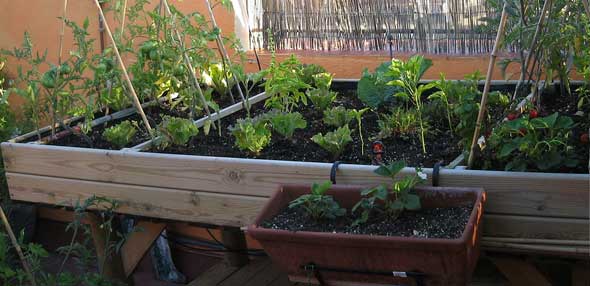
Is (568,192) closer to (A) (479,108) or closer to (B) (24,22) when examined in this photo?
(A) (479,108)

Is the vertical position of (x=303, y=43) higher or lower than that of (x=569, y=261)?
higher

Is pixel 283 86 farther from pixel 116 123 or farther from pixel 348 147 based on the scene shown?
pixel 116 123

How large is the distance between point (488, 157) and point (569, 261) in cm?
34

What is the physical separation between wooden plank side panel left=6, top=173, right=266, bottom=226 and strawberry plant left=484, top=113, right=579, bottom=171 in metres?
0.72

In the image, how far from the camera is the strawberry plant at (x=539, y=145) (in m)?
1.95

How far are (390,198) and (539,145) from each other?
406 mm

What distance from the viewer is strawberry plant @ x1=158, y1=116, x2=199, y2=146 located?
2.57 metres

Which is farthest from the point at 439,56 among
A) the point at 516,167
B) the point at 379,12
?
the point at 516,167

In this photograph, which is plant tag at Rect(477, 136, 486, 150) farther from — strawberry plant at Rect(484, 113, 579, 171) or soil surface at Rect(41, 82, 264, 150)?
soil surface at Rect(41, 82, 264, 150)

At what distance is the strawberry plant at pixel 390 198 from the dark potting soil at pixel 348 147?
0.93 feet

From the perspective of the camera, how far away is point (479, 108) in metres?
2.17

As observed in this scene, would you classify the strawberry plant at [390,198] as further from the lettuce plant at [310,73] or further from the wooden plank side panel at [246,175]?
the lettuce plant at [310,73]

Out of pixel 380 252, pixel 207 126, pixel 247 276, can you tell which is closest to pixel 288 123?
pixel 207 126

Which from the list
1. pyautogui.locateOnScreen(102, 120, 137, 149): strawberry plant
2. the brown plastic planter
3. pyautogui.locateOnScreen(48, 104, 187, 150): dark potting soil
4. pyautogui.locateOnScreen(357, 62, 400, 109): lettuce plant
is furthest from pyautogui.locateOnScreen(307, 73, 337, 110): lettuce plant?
the brown plastic planter
